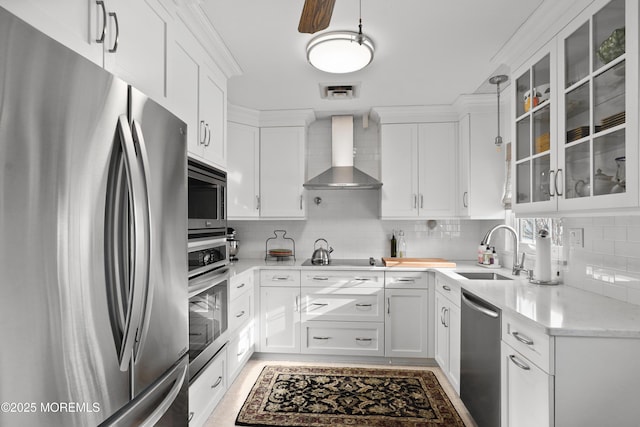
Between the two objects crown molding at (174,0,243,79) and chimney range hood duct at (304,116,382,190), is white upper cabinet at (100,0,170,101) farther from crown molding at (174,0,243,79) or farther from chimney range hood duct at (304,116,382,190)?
chimney range hood duct at (304,116,382,190)

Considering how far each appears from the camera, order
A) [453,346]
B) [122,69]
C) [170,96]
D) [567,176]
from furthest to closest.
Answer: [453,346], [567,176], [170,96], [122,69]

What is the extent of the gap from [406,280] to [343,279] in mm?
573

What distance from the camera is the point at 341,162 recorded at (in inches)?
144

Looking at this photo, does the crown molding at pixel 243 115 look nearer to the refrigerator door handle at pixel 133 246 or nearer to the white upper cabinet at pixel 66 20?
the white upper cabinet at pixel 66 20

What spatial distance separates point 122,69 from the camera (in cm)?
127

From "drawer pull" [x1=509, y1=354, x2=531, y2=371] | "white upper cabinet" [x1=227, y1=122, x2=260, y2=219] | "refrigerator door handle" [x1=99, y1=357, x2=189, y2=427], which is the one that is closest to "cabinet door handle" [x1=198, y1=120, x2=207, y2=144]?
"refrigerator door handle" [x1=99, y1=357, x2=189, y2=427]

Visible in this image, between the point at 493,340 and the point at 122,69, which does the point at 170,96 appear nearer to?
the point at 122,69

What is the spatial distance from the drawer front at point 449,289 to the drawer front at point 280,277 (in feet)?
4.12


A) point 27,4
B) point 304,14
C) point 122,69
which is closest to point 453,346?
point 304,14

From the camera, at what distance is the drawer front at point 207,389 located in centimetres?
186

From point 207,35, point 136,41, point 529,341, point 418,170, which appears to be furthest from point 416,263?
point 136,41

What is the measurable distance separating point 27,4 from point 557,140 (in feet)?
7.19

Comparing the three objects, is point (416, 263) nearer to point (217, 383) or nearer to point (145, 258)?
point (217, 383)

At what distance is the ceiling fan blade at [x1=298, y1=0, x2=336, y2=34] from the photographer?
1.26 metres
